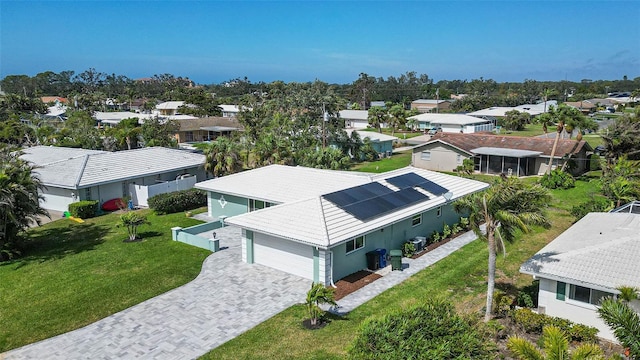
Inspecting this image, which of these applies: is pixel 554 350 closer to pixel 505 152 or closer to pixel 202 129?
pixel 505 152

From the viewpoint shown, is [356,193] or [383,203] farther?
[356,193]

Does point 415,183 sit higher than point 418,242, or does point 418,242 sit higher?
point 415,183

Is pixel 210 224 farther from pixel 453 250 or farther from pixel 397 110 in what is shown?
pixel 397 110

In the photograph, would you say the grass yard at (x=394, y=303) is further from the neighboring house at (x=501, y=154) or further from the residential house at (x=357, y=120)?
the residential house at (x=357, y=120)

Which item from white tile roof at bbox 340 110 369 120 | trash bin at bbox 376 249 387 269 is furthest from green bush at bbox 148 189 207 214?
white tile roof at bbox 340 110 369 120

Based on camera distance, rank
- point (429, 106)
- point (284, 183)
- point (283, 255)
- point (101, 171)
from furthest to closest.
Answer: point (429, 106) < point (101, 171) < point (284, 183) < point (283, 255)

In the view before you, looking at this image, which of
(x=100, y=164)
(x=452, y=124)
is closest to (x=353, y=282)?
(x=100, y=164)

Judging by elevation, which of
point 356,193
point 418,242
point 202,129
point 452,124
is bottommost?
point 418,242

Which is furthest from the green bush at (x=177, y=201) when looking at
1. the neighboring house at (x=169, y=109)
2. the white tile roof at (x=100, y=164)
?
the neighboring house at (x=169, y=109)
